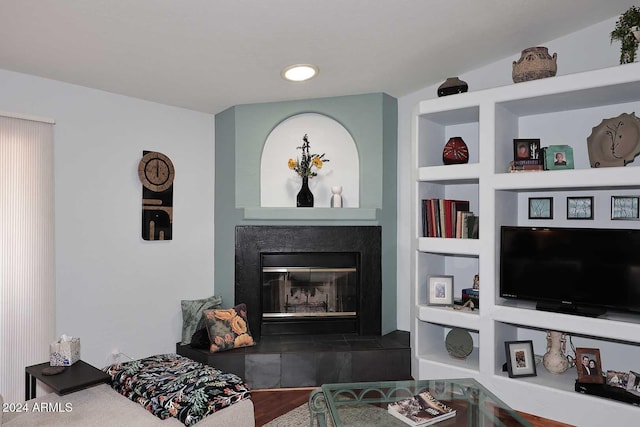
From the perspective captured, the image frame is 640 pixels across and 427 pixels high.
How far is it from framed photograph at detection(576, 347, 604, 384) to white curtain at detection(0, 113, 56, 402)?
3666 mm

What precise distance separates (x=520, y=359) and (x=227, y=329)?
2227mm

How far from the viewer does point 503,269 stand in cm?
319

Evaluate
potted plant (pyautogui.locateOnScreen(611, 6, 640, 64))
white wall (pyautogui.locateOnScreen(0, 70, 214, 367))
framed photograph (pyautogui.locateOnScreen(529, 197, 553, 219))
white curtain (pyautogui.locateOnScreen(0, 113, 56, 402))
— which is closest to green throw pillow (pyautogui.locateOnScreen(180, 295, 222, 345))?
white wall (pyautogui.locateOnScreen(0, 70, 214, 367))

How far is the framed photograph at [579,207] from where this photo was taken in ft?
10.3

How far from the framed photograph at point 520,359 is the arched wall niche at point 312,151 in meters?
→ 1.73

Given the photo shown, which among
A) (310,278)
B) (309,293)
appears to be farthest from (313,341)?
(310,278)

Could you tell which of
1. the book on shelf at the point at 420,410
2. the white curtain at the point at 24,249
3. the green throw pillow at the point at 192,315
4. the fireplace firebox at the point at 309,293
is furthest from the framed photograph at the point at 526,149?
the white curtain at the point at 24,249

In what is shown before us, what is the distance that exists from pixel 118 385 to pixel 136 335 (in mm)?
1236

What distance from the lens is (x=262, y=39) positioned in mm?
2701

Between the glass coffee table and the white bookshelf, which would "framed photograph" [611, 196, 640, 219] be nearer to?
the white bookshelf

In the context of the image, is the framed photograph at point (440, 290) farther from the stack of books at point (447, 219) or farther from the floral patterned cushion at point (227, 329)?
the floral patterned cushion at point (227, 329)

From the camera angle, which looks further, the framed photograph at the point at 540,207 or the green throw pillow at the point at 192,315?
the green throw pillow at the point at 192,315

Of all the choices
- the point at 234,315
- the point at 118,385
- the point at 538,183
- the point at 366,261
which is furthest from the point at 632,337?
the point at 118,385

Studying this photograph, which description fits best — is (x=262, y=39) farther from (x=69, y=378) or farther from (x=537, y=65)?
(x=69, y=378)
